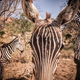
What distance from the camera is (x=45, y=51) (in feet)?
3.54

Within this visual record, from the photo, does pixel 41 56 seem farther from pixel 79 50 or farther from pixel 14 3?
pixel 14 3

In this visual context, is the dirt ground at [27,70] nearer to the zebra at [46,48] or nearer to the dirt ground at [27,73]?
the dirt ground at [27,73]

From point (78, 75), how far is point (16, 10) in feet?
25.8

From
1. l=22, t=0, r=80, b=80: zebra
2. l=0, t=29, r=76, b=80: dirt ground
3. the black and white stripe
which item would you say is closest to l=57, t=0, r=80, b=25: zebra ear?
l=22, t=0, r=80, b=80: zebra

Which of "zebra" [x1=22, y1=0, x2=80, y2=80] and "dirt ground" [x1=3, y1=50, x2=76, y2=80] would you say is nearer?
"zebra" [x1=22, y1=0, x2=80, y2=80]

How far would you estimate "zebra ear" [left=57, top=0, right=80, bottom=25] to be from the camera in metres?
1.24

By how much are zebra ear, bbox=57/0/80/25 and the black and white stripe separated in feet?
1.20

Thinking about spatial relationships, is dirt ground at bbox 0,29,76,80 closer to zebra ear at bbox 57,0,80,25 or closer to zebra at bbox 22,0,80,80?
zebra at bbox 22,0,80,80

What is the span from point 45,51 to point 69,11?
2.69ft

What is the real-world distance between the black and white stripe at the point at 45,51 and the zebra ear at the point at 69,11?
1.20 feet

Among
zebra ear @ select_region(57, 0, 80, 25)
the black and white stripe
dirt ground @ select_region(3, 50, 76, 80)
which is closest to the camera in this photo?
the black and white stripe

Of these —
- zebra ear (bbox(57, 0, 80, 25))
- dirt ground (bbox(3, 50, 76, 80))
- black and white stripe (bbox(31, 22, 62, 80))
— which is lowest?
dirt ground (bbox(3, 50, 76, 80))

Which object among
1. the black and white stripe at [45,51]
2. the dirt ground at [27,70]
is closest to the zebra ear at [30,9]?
the black and white stripe at [45,51]

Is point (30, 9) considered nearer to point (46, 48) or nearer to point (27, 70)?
point (46, 48)
